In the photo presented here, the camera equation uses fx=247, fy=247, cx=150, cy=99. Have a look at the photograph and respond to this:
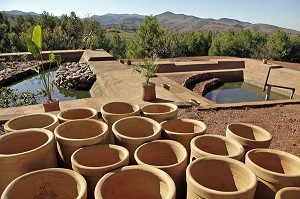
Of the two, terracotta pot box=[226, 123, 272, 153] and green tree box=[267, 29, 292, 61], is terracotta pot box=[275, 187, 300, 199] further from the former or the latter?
green tree box=[267, 29, 292, 61]

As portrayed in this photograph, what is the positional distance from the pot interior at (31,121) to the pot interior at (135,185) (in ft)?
4.98

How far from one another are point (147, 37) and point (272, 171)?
2325 centimetres

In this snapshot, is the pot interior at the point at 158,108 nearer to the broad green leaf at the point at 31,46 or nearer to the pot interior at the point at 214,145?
the pot interior at the point at 214,145

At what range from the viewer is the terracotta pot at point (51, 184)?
84.4 inches

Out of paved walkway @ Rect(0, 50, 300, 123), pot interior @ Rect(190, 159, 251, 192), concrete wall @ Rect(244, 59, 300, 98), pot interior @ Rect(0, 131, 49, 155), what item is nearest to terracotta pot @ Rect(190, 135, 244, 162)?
pot interior @ Rect(190, 159, 251, 192)

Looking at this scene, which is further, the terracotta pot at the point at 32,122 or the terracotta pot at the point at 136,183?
the terracotta pot at the point at 32,122

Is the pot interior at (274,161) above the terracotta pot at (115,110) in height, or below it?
below

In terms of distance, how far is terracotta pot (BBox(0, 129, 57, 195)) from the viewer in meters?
2.32

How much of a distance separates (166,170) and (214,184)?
53 cm

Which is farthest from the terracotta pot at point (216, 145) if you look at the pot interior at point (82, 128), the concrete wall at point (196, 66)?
the concrete wall at point (196, 66)

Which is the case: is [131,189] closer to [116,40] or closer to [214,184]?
[214,184]

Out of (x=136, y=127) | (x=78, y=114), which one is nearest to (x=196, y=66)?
(x=78, y=114)

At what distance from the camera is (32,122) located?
325 centimetres

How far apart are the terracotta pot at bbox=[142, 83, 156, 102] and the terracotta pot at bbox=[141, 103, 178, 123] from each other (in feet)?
9.51
